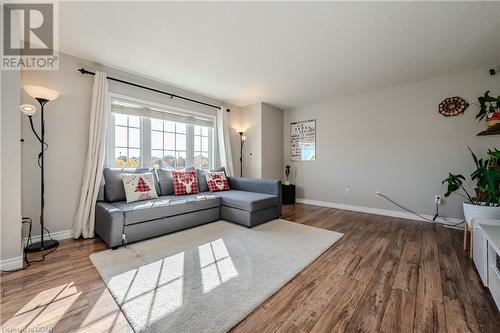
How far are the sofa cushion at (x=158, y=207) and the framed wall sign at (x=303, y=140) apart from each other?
2639 millimetres

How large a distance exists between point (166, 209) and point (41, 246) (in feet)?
4.26

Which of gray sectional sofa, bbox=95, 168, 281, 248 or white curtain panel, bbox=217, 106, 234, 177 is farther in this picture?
white curtain panel, bbox=217, 106, 234, 177

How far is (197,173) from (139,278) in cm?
221

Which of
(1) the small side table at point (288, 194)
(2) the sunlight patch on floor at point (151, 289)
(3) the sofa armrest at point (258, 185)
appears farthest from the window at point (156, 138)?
(2) the sunlight patch on floor at point (151, 289)

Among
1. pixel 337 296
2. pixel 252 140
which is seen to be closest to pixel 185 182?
pixel 252 140

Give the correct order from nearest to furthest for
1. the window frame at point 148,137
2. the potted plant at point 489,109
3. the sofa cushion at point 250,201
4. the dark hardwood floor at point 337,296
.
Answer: the dark hardwood floor at point 337,296
the potted plant at point 489,109
the sofa cushion at point 250,201
the window frame at point 148,137

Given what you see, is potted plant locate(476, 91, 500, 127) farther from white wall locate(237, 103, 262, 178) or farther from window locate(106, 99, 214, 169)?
window locate(106, 99, 214, 169)

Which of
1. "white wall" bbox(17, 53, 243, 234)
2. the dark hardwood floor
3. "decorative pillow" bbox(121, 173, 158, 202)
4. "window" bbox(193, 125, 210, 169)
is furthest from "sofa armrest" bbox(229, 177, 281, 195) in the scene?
"white wall" bbox(17, 53, 243, 234)

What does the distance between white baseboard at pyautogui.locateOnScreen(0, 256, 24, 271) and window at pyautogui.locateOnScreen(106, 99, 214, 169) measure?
57.1 inches

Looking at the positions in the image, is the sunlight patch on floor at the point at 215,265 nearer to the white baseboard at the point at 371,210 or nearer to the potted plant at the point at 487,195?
the potted plant at the point at 487,195

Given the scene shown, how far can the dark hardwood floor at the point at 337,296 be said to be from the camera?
1168mm

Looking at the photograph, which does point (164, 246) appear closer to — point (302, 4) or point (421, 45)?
point (302, 4)

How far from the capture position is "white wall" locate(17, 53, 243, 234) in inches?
89.0

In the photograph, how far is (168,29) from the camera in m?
2.03
